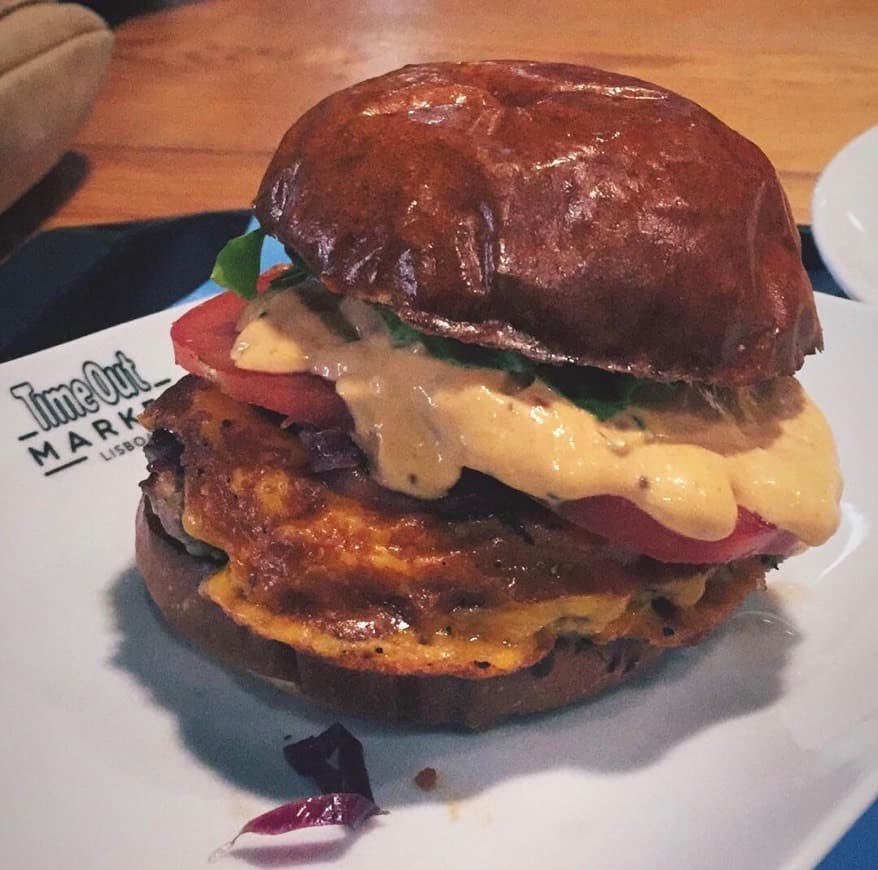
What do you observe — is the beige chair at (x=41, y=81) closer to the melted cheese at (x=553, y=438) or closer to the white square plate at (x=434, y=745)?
the white square plate at (x=434, y=745)

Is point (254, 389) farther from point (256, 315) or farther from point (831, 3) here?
point (831, 3)

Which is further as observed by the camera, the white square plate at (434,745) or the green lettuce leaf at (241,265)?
the green lettuce leaf at (241,265)

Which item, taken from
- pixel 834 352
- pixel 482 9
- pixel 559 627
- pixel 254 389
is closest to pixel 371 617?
pixel 559 627

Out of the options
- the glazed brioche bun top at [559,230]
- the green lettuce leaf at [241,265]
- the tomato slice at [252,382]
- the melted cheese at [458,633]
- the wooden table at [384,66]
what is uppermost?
the glazed brioche bun top at [559,230]

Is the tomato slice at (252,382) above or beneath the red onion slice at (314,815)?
above

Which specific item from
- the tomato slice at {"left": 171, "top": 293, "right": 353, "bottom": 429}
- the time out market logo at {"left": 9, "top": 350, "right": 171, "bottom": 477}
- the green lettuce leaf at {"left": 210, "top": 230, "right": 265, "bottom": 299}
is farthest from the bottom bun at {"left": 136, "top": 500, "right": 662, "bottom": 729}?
the time out market logo at {"left": 9, "top": 350, "right": 171, "bottom": 477}

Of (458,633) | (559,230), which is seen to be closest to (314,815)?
(458,633)

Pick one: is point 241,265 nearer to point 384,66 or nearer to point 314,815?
point 314,815

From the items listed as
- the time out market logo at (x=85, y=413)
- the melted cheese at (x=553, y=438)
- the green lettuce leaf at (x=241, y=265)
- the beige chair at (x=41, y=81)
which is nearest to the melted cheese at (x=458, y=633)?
the melted cheese at (x=553, y=438)
